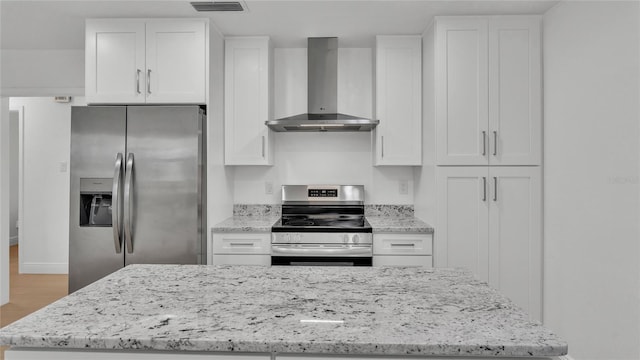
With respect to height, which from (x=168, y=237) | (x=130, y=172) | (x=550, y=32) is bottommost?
(x=168, y=237)

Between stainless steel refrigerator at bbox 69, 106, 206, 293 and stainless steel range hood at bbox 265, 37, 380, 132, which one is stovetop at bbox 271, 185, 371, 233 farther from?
stainless steel refrigerator at bbox 69, 106, 206, 293

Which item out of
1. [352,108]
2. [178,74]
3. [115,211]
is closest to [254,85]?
[178,74]

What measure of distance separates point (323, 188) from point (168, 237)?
Result: 139cm

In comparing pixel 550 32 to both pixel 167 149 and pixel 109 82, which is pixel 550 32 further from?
pixel 109 82

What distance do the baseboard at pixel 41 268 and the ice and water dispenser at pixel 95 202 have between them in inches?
112

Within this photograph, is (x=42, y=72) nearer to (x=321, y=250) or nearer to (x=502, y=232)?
(x=321, y=250)

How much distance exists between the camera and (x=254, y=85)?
3326 mm

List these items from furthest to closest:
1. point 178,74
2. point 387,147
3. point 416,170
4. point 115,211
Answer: point 416,170
point 387,147
point 178,74
point 115,211

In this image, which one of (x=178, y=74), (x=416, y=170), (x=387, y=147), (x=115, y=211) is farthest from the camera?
(x=416, y=170)

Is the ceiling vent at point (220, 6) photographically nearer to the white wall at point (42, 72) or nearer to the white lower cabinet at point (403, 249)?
the white lower cabinet at point (403, 249)

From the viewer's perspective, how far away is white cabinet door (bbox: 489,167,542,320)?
286 centimetres

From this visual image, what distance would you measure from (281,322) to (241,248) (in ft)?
6.77

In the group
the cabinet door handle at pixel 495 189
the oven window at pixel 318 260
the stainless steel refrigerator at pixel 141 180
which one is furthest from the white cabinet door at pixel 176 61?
the cabinet door handle at pixel 495 189

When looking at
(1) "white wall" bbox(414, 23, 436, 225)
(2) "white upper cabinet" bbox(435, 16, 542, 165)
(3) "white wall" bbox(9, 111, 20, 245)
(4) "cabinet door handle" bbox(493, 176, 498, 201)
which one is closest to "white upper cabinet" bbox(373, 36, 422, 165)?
(1) "white wall" bbox(414, 23, 436, 225)
